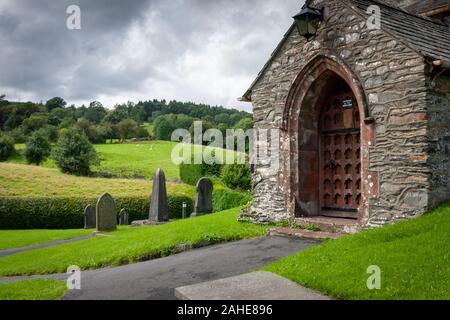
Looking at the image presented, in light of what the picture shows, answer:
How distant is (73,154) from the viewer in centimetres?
4447

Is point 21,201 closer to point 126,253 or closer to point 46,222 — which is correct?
point 46,222

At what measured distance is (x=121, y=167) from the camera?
51.4m

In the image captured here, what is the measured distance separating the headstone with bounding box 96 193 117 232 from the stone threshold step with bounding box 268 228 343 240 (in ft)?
28.4

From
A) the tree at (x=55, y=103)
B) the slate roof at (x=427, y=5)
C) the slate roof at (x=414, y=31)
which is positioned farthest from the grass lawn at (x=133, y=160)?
the slate roof at (x=414, y=31)

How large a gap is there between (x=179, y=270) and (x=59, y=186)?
1085 inches

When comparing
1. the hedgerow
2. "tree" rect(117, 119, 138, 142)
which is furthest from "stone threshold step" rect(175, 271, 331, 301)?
"tree" rect(117, 119, 138, 142)

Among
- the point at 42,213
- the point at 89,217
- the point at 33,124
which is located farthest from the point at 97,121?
the point at 89,217

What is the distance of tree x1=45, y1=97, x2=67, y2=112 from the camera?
93438 mm

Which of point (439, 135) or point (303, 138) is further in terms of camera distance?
point (303, 138)

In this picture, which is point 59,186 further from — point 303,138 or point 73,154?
point 303,138

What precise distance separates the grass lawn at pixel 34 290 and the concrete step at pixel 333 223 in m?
5.48

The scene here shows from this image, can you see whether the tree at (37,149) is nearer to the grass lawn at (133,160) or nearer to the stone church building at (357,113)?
the grass lawn at (133,160)

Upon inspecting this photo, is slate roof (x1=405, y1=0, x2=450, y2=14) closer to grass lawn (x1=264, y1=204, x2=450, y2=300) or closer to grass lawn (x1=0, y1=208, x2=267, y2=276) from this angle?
grass lawn (x1=264, y1=204, x2=450, y2=300)

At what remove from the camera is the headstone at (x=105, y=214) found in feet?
53.1
